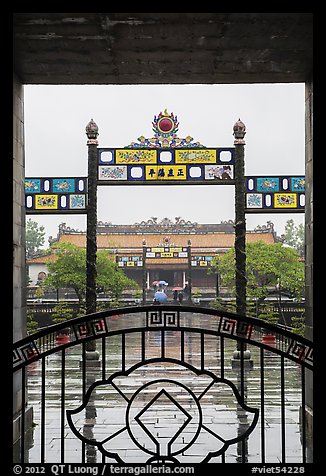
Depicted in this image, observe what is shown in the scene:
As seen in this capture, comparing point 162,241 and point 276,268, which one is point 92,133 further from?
point 162,241

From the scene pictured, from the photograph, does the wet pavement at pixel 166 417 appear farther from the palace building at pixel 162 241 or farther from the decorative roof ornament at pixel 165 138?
the palace building at pixel 162 241

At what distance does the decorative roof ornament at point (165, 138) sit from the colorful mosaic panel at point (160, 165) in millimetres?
170

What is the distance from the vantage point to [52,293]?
43156 millimetres

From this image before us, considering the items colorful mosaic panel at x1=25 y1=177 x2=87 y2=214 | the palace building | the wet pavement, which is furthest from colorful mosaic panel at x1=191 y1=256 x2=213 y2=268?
colorful mosaic panel at x1=25 y1=177 x2=87 y2=214

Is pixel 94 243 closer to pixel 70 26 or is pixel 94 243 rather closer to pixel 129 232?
pixel 70 26

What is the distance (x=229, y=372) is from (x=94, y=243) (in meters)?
3.43

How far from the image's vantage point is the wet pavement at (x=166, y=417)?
4.31m

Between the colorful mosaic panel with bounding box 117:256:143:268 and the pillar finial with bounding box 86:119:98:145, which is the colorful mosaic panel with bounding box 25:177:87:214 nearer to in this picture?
the pillar finial with bounding box 86:119:98:145

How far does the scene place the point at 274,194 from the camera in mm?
12523

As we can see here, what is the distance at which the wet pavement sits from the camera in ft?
14.1

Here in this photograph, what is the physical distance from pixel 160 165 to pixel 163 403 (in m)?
5.58

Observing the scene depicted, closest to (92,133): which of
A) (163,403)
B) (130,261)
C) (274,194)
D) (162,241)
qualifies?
(274,194)

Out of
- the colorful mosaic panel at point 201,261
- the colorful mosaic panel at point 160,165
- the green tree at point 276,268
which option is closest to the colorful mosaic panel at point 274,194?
the colorful mosaic panel at point 160,165

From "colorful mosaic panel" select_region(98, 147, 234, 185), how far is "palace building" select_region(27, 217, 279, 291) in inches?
1076
